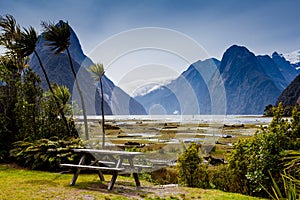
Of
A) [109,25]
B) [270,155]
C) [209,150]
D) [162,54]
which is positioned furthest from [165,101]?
[209,150]

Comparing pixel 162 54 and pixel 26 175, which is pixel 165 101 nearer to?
pixel 162 54

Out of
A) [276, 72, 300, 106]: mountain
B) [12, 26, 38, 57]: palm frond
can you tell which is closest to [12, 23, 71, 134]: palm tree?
[12, 26, 38, 57]: palm frond

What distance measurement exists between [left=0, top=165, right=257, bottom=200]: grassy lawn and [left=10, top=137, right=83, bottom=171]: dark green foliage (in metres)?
0.93

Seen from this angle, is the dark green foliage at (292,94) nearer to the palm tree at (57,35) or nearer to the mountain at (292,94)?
the mountain at (292,94)

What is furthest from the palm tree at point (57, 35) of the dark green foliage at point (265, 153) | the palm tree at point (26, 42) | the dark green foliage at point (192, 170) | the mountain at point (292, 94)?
the mountain at point (292, 94)

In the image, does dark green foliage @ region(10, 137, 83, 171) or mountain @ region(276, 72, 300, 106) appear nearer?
dark green foliage @ region(10, 137, 83, 171)

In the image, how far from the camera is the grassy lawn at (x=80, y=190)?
5828 millimetres

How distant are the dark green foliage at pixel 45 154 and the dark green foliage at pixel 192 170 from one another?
330 centimetres

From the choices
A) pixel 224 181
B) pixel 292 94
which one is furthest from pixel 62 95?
pixel 292 94

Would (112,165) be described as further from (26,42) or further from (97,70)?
(97,70)

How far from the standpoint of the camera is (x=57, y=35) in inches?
448

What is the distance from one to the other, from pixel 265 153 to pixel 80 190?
4.15 metres

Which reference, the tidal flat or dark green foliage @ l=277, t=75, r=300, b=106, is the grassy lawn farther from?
dark green foliage @ l=277, t=75, r=300, b=106

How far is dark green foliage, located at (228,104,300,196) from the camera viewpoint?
6.47 meters
